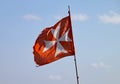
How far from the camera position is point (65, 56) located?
53406 mm

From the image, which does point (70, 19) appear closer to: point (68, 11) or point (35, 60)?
point (68, 11)

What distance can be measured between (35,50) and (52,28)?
87.3 inches

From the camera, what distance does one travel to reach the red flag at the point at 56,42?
53.3 meters

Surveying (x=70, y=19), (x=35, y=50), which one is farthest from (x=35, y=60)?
(x=70, y=19)

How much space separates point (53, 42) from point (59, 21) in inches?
64.3

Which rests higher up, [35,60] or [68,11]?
[68,11]

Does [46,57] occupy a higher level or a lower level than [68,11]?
lower

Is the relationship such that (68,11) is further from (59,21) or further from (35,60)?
(35,60)

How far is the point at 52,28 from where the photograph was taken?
54.1 meters

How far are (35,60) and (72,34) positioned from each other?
337 cm

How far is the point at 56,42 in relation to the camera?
54.2 meters

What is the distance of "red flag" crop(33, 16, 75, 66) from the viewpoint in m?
53.3

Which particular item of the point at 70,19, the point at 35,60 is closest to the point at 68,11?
the point at 70,19

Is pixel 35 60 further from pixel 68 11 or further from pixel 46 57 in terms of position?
pixel 68 11
